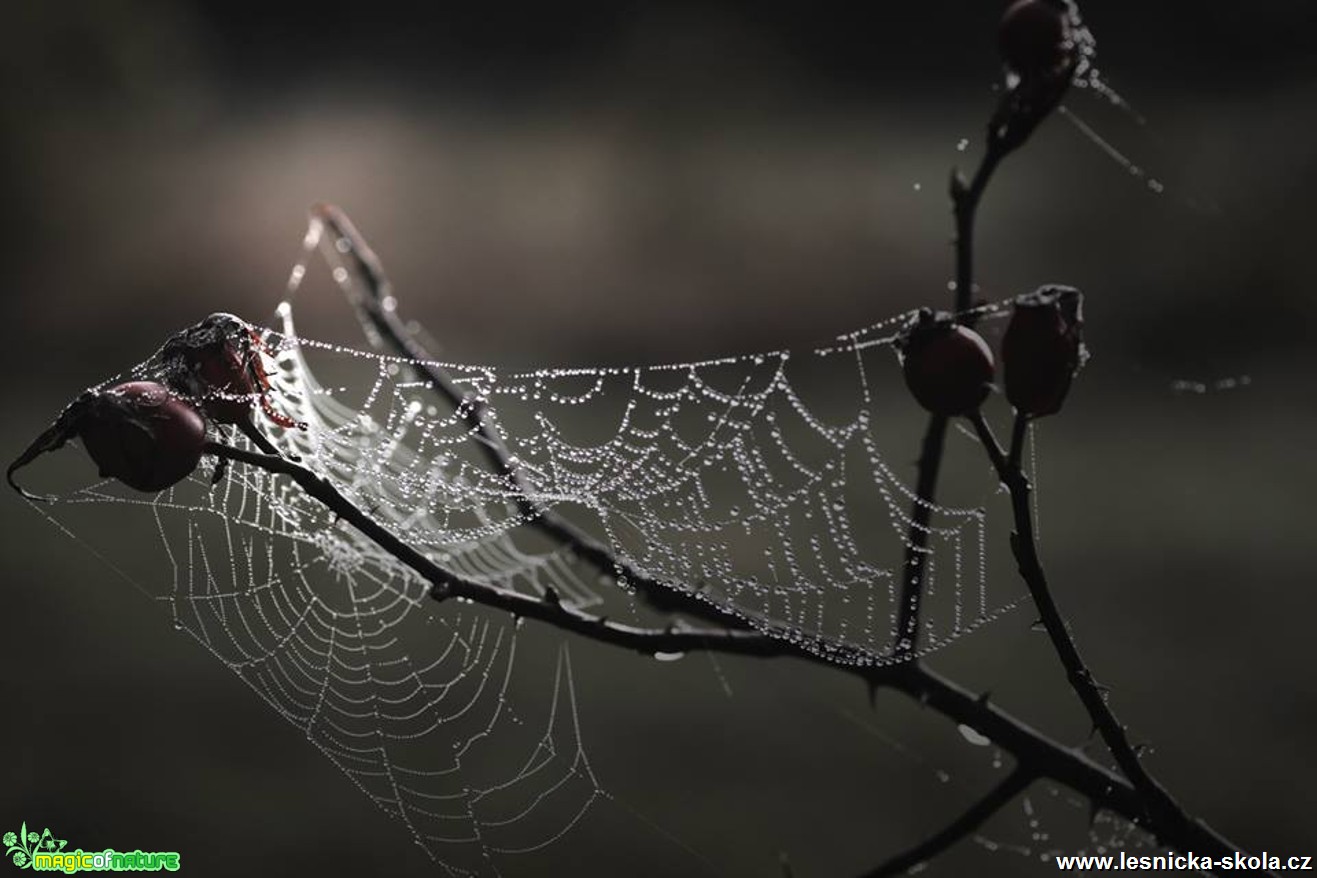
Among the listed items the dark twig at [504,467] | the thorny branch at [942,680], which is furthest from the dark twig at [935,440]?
the dark twig at [504,467]

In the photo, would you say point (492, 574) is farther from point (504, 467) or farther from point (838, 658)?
point (838, 658)

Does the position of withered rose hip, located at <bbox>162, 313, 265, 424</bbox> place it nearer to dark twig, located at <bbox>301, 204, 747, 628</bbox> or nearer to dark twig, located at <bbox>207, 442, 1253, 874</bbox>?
dark twig, located at <bbox>207, 442, 1253, 874</bbox>

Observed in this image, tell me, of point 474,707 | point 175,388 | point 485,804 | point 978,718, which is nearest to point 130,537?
point 474,707

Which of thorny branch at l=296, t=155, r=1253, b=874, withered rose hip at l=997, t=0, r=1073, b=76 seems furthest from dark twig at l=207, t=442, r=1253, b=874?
withered rose hip at l=997, t=0, r=1073, b=76

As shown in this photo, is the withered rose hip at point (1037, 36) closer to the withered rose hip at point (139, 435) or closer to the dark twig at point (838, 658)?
the dark twig at point (838, 658)

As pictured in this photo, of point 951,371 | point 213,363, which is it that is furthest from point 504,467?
point 951,371

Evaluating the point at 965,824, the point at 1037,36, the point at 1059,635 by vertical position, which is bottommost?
the point at 965,824
